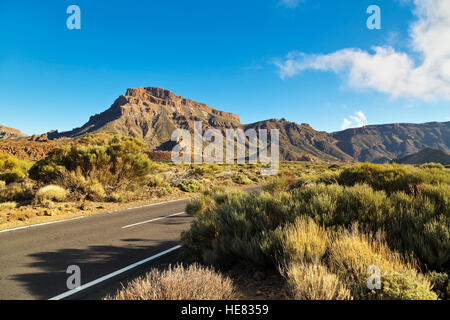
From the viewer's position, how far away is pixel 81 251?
5.75m

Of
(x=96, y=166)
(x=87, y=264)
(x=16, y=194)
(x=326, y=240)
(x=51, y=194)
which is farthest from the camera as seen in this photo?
(x=96, y=166)

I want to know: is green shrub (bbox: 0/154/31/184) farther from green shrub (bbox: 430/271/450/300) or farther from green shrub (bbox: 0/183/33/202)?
green shrub (bbox: 430/271/450/300)

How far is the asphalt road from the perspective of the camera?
402 cm

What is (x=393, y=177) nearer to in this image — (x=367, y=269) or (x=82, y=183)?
(x=367, y=269)

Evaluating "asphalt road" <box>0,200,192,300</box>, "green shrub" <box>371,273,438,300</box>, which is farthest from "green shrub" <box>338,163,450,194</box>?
"asphalt road" <box>0,200,192,300</box>

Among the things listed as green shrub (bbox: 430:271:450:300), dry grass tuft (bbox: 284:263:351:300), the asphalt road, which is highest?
dry grass tuft (bbox: 284:263:351:300)

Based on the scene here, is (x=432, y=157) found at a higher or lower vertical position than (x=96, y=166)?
lower

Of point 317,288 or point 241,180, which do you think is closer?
point 317,288

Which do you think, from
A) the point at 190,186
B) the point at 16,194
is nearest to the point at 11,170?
the point at 16,194
